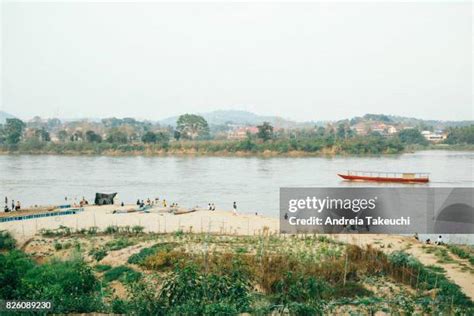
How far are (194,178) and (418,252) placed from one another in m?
19.8

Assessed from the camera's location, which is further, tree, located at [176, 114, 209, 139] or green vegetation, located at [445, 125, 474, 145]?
tree, located at [176, 114, 209, 139]

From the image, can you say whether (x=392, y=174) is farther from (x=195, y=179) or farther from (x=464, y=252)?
(x=464, y=252)

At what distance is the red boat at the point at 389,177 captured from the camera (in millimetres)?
28016

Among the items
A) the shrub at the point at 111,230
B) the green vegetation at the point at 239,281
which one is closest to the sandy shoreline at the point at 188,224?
the shrub at the point at 111,230

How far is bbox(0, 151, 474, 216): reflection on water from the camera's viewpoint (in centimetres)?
2400

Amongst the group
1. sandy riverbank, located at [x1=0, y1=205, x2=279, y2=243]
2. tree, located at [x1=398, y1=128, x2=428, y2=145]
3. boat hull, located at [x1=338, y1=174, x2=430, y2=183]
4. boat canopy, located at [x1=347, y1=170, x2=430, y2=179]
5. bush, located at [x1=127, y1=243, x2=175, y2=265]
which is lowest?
sandy riverbank, located at [x1=0, y1=205, x2=279, y2=243]

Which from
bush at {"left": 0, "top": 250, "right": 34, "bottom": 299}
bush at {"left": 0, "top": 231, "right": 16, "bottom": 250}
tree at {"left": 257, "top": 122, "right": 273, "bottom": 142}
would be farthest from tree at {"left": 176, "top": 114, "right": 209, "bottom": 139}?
bush at {"left": 0, "top": 250, "right": 34, "bottom": 299}

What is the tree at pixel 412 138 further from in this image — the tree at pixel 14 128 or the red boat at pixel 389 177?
the tree at pixel 14 128

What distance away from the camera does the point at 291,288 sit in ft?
25.2

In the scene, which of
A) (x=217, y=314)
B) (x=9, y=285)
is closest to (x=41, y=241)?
(x=9, y=285)

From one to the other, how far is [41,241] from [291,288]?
831 cm

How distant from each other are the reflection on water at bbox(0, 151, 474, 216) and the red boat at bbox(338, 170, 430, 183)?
0.52 m

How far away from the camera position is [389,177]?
2909cm

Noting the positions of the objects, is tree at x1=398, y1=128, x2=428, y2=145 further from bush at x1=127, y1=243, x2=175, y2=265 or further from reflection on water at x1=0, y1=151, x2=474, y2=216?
bush at x1=127, y1=243, x2=175, y2=265
